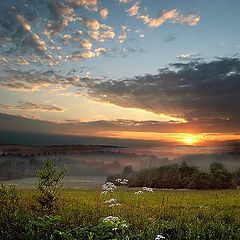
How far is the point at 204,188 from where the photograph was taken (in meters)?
42.0

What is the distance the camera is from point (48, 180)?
1670 centimetres

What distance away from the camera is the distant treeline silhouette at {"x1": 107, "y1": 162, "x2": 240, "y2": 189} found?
42.0m

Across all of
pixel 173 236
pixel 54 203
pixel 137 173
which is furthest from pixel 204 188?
pixel 173 236

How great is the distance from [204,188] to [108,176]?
13.9 metres


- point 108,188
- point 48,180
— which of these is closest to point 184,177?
point 48,180

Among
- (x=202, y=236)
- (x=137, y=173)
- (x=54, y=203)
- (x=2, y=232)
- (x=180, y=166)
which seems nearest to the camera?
(x=2, y=232)

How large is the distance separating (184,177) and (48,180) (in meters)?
29.6

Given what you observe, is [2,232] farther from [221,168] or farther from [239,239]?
[221,168]

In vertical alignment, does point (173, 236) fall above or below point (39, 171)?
below

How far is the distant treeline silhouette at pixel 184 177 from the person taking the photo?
138 ft

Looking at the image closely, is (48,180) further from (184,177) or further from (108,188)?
(184,177)

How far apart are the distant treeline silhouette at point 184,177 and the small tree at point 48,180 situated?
90.8 ft

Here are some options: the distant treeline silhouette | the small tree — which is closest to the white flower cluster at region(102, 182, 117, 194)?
the small tree

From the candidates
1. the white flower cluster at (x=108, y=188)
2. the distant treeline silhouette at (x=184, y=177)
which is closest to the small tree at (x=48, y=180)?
the white flower cluster at (x=108, y=188)
